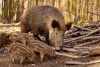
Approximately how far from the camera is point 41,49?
6.42 meters

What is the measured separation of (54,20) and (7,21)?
1602 centimetres

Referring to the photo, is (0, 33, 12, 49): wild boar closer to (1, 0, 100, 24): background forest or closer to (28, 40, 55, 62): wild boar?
(28, 40, 55, 62): wild boar

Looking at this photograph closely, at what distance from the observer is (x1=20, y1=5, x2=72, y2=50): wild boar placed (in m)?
7.35

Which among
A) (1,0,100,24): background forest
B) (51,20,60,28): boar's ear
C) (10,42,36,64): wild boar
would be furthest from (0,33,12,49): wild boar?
(1,0,100,24): background forest

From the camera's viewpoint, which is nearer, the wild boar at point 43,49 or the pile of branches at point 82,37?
the wild boar at point 43,49

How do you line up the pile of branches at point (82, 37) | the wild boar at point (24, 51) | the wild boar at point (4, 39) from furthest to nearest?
the wild boar at point (4, 39) → the pile of branches at point (82, 37) → the wild boar at point (24, 51)

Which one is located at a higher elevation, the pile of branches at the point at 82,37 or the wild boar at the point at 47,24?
the wild boar at the point at 47,24

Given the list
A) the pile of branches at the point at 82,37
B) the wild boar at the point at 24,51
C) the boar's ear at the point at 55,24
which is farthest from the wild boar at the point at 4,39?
the wild boar at the point at 24,51

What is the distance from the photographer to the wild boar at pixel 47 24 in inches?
290

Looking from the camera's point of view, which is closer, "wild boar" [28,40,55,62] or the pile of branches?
"wild boar" [28,40,55,62]

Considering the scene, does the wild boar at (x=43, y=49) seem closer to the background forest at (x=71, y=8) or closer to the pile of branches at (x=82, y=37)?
the pile of branches at (x=82, y=37)

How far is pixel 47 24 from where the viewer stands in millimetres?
7773

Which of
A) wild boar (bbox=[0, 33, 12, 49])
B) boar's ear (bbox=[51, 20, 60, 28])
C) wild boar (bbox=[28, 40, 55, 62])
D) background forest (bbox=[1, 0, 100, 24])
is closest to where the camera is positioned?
wild boar (bbox=[28, 40, 55, 62])

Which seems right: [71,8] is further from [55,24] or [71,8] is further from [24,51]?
[24,51]
